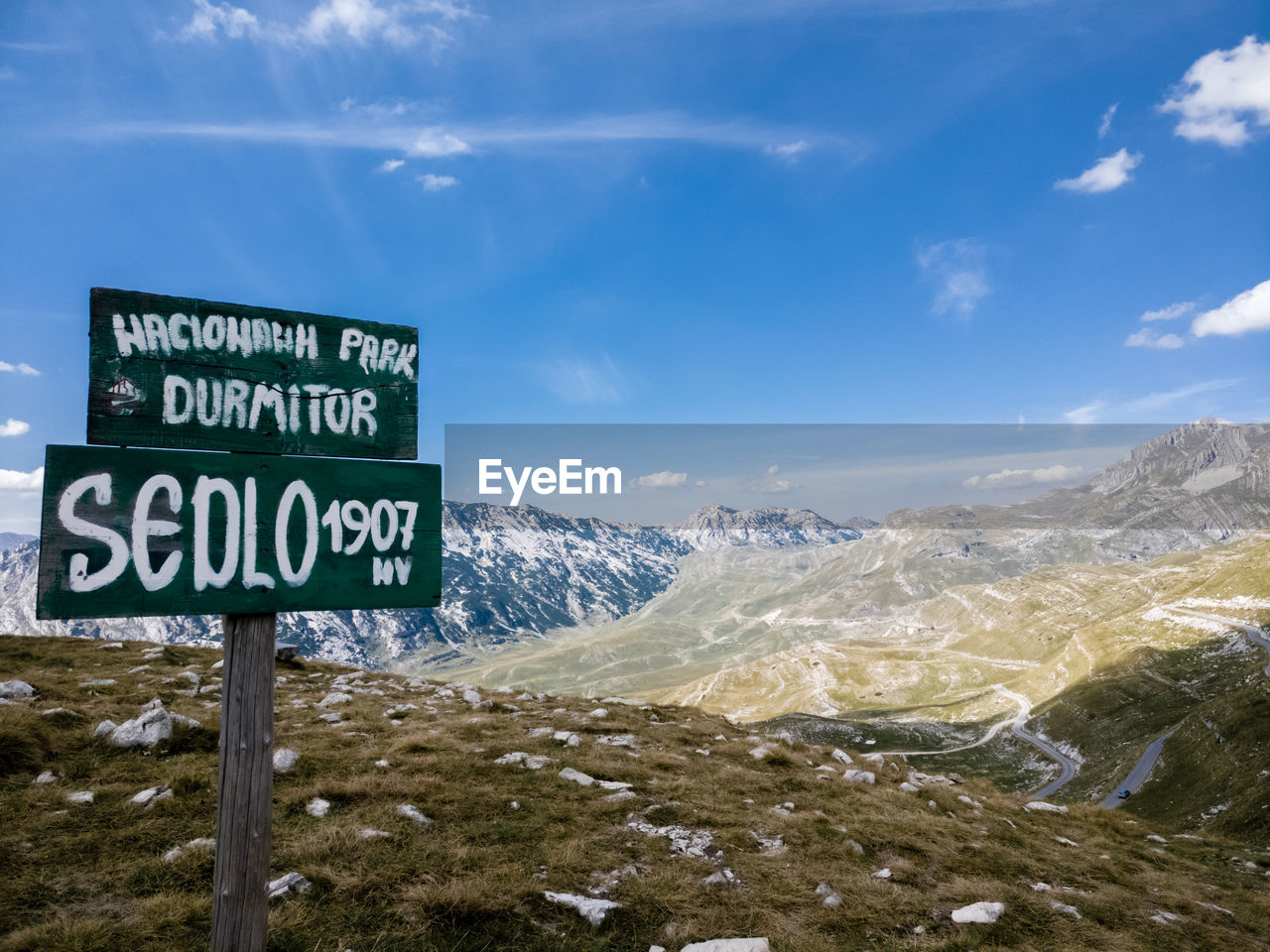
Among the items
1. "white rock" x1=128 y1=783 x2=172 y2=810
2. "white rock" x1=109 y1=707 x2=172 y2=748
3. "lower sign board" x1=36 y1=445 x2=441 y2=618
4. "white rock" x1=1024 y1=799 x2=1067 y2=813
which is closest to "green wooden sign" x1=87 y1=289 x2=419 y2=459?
"lower sign board" x1=36 y1=445 x2=441 y2=618

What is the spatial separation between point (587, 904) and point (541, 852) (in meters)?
1.65

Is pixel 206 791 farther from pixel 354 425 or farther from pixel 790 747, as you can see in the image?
pixel 790 747

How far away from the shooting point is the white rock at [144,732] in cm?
1162

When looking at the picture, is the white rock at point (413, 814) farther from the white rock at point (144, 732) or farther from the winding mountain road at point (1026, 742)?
the winding mountain road at point (1026, 742)

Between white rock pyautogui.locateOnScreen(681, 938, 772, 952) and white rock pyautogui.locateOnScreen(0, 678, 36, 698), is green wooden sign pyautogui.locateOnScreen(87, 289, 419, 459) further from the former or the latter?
white rock pyautogui.locateOnScreen(0, 678, 36, 698)

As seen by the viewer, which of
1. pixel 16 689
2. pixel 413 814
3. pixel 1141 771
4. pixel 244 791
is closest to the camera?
pixel 244 791

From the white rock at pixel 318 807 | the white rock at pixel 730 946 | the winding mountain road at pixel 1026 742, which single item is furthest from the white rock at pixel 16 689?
the winding mountain road at pixel 1026 742

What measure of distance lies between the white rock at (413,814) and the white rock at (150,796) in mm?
3559

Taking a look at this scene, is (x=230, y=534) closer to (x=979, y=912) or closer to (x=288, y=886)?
(x=288, y=886)

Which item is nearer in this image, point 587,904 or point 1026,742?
point 587,904

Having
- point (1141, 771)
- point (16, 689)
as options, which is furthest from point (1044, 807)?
point (1141, 771)

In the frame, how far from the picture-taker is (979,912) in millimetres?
8422

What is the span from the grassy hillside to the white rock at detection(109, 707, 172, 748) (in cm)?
25

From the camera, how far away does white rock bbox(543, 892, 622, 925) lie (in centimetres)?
738
